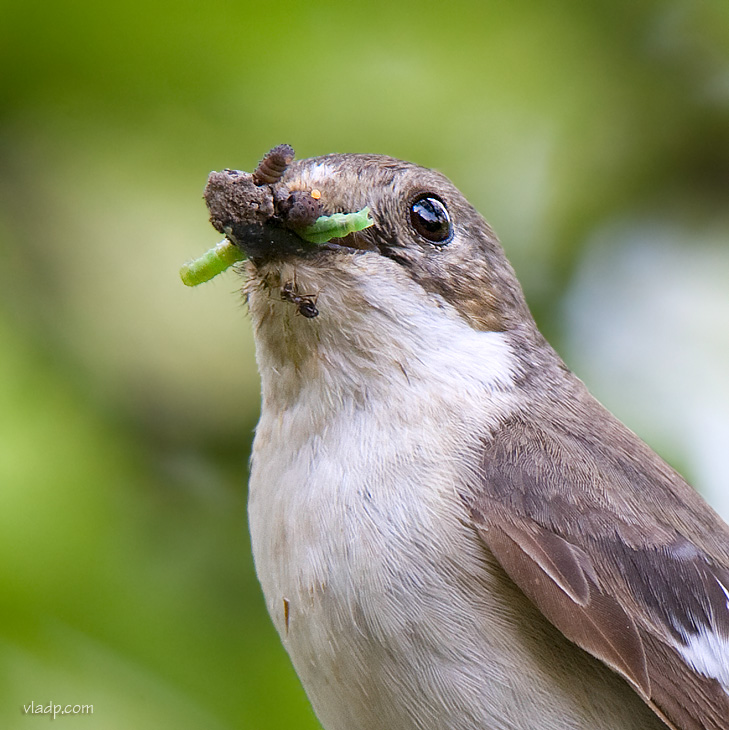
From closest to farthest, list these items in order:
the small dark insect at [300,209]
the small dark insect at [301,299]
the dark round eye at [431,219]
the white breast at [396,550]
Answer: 1. the white breast at [396,550]
2. the small dark insect at [300,209]
3. the small dark insect at [301,299]
4. the dark round eye at [431,219]

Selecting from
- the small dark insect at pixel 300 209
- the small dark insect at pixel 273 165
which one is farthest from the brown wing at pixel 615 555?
the small dark insect at pixel 273 165

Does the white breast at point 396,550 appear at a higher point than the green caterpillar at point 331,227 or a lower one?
lower

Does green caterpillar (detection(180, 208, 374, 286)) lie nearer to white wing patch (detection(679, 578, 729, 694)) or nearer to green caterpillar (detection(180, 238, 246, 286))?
green caterpillar (detection(180, 238, 246, 286))

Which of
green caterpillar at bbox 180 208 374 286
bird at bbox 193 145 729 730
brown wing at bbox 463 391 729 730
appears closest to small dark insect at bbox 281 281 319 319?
bird at bbox 193 145 729 730

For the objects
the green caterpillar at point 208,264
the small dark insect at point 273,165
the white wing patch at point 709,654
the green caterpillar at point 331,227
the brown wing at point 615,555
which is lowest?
the white wing patch at point 709,654

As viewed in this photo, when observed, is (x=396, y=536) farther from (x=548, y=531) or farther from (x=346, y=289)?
(x=346, y=289)

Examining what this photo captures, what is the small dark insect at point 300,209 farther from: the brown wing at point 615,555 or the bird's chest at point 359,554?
→ the brown wing at point 615,555
